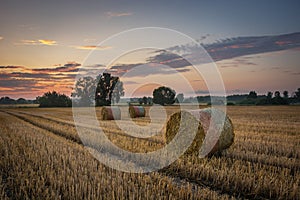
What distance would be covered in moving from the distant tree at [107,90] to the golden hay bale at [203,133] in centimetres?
5082

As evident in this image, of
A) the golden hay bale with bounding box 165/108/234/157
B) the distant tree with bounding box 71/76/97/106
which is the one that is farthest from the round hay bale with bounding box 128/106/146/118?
the distant tree with bounding box 71/76/97/106

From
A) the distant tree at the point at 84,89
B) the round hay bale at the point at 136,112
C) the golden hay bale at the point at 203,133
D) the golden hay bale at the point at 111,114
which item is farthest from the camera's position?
the distant tree at the point at 84,89

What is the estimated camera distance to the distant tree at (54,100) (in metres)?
64.5

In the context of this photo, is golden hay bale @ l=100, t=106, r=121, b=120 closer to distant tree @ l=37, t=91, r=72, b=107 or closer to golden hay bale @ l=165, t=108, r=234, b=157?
golden hay bale @ l=165, t=108, r=234, b=157

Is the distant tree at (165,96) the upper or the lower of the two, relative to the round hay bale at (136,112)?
upper

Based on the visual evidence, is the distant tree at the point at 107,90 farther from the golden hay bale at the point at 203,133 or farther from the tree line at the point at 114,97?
the golden hay bale at the point at 203,133

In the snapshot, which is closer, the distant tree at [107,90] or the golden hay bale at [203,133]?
the golden hay bale at [203,133]

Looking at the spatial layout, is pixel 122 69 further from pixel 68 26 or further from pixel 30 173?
pixel 30 173

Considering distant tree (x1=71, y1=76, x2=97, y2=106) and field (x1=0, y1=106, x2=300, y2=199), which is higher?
distant tree (x1=71, y1=76, x2=97, y2=106)

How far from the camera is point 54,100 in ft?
216

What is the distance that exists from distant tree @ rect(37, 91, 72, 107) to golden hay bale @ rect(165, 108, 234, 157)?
2412 inches

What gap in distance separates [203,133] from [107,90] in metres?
55.4

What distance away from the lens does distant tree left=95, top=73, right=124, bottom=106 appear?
58312 mm

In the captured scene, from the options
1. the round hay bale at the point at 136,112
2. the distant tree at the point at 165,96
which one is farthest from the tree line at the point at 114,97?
the round hay bale at the point at 136,112
